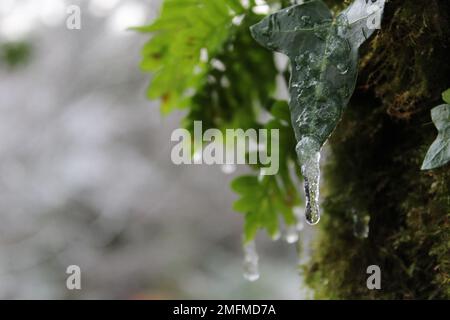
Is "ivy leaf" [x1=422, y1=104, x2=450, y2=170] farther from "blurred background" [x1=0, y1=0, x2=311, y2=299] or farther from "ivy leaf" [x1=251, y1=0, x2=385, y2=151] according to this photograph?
"blurred background" [x1=0, y1=0, x2=311, y2=299]

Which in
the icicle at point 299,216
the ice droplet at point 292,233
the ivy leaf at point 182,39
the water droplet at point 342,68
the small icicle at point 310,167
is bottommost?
the small icicle at point 310,167

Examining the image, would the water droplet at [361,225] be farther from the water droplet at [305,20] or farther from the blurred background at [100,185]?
the blurred background at [100,185]

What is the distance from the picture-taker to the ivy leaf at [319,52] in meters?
0.64

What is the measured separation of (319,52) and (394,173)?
0.97ft

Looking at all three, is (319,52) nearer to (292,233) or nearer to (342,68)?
(342,68)

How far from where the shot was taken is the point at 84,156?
Answer: 3479mm

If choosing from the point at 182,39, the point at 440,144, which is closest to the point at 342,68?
the point at 440,144

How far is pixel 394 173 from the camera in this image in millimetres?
874

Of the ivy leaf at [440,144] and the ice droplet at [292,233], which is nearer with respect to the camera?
the ivy leaf at [440,144]

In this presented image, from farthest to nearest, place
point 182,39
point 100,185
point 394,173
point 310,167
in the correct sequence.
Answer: point 100,185 < point 182,39 < point 394,173 < point 310,167

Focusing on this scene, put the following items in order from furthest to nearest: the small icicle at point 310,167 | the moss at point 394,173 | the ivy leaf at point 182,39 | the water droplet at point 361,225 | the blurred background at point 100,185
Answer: the blurred background at point 100,185 → the ivy leaf at point 182,39 → the water droplet at point 361,225 → the moss at point 394,173 → the small icicle at point 310,167

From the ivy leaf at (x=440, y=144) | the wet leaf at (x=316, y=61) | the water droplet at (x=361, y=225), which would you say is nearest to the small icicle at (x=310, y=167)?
the wet leaf at (x=316, y=61)

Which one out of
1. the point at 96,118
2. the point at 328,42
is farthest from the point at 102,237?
the point at 328,42

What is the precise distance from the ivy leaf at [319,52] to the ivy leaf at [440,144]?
0.12 m
